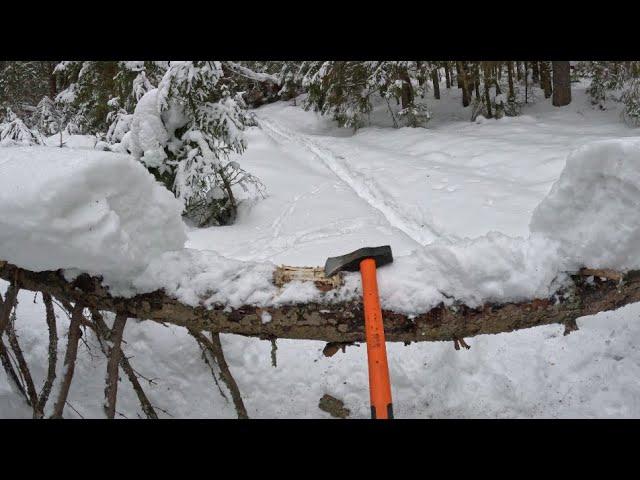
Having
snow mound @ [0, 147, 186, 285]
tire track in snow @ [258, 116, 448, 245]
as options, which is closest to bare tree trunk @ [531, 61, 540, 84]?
tire track in snow @ [258, 116, 448, 245]

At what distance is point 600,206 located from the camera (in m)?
1.85

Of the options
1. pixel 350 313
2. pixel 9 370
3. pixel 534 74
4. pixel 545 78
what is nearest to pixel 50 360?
pixel 9 370

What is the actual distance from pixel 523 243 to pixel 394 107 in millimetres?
17754

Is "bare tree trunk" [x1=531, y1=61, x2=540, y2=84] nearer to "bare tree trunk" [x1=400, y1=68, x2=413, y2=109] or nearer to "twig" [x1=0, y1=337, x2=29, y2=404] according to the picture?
"bare tree trunk" [x1=400, y1=68, x2=413, y2=109]

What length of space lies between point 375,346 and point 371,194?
682 cm

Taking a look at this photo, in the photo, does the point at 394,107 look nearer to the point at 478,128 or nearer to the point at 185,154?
the point at 478,128

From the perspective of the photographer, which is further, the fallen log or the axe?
the fallen log

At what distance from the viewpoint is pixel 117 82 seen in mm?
7055

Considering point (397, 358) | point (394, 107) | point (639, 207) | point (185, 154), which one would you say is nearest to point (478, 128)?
point (394, 107)

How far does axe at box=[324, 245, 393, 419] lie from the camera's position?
1579 mm

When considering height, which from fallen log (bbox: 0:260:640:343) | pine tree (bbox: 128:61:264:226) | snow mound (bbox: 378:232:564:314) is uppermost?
pine tree (bbox: 128:61:264:226)

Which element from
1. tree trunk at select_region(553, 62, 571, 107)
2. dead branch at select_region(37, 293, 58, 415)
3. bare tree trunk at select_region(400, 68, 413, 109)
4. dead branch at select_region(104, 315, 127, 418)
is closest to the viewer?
dead branch at select_region(104, 315, 127, 418)

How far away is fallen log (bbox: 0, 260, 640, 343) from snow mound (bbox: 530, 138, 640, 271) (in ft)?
0.45

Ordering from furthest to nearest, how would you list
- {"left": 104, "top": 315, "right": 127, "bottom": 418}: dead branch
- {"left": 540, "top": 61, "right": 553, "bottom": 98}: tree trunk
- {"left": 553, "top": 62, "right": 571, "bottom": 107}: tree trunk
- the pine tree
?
{"left": 540, "top": 61, "right": 553, "bottom": 98}: tree trunk → {"left": 553, "top": 62, "right": 571, "bottom": 107}: tree trunk → the pine tree → {"left": 104, "top": 315, "right": 127, "bottom": 418}: dead branch
